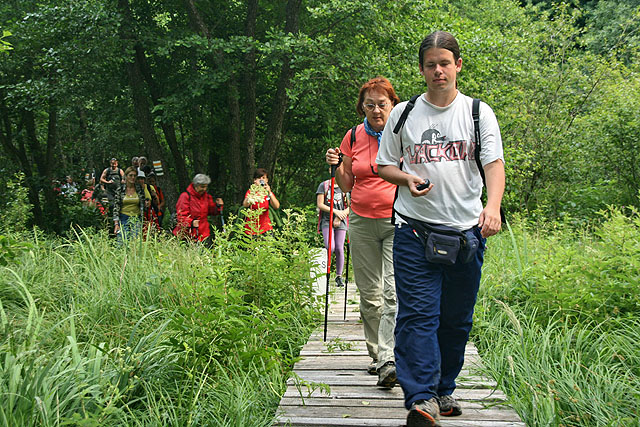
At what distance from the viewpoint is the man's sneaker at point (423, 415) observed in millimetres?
2889

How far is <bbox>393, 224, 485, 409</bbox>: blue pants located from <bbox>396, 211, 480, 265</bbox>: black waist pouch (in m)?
0.07

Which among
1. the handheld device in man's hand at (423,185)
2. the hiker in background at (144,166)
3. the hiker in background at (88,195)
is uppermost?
the handheld device in man's hand at (423,185)

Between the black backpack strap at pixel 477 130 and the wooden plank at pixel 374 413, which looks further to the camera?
the wooden plank at pixel 374 413

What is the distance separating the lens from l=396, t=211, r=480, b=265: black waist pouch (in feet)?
9.96

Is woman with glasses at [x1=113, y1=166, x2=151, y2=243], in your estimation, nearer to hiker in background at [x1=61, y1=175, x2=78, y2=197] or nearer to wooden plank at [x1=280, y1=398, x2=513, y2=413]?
hiker in background at [x1=61, y1=175, x2=78, y2=197]

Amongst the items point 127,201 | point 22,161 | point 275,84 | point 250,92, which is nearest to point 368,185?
point 127,201

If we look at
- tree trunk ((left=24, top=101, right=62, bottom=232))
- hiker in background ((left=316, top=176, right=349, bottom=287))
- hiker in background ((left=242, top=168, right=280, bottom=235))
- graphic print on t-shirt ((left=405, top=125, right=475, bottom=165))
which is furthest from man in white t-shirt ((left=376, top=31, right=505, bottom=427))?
tree trunk ((left=24, top=101, right=62, bottom=232))

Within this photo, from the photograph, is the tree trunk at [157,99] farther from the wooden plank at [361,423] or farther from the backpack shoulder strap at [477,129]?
the backpack shoulder strap at [477,129]

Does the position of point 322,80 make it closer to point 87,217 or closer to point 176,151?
point 176,151

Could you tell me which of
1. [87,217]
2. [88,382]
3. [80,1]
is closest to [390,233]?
[88,382]

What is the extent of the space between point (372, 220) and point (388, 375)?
109 centimetres

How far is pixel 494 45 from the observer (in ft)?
36.5

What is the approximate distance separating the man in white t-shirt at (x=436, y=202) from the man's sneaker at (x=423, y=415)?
12mm

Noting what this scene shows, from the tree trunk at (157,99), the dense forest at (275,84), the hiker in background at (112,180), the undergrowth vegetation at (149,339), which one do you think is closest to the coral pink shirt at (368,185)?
the undergrowth vegetation at (149,339)
